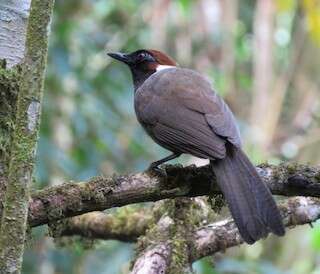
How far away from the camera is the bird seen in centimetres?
243

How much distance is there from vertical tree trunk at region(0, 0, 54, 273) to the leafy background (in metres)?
1.80

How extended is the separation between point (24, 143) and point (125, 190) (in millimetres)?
526

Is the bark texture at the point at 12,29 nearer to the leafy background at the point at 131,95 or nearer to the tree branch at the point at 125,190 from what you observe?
the tree branch at the point at 125,190

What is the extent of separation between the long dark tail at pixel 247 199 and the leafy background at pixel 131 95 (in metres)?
1.07

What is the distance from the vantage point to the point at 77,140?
15.7 ft

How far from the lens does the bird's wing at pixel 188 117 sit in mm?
2859

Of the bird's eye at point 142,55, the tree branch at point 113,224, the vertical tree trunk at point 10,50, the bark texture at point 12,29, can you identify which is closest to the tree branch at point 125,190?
the vertical tree trunk at point 10,50

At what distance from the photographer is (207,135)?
2.88 m

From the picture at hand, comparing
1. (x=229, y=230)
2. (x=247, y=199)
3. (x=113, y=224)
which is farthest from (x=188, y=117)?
(x=113, y=224)

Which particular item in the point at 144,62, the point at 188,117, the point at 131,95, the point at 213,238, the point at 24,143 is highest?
the point at 131,95

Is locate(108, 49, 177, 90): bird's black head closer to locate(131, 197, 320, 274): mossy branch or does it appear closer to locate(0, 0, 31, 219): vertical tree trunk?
locate(131, 197, 320, 274): mossy branch

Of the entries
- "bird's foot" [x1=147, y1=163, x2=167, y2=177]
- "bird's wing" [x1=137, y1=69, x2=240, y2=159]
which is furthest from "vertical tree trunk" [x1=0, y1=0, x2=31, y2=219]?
"bird's wing" [x1=137, y1=69, x2=240, y2=159]

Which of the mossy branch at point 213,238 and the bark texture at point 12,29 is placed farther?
the mossy branch at point 213,238

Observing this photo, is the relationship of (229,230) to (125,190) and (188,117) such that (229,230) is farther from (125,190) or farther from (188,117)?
(125,190)
